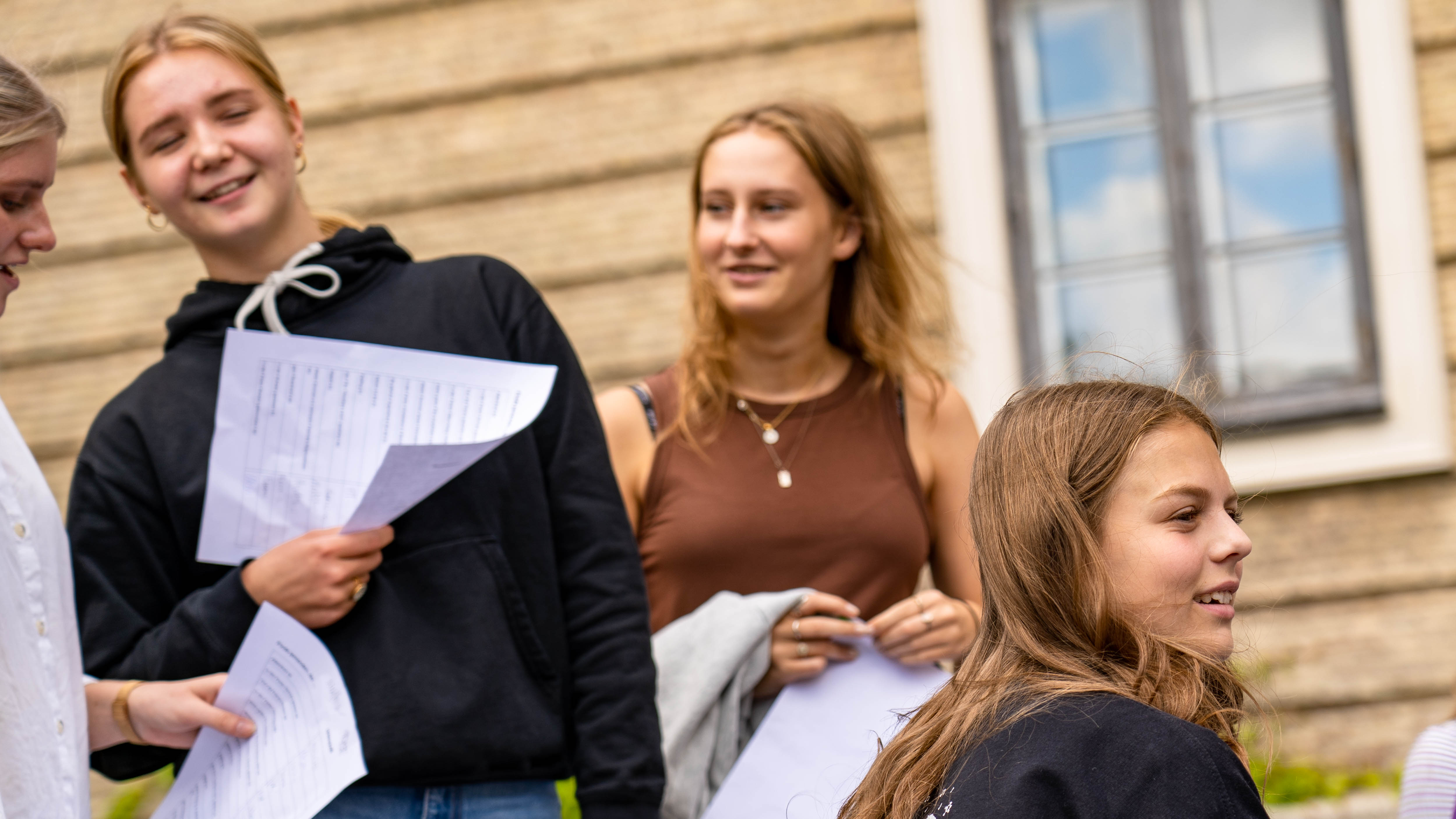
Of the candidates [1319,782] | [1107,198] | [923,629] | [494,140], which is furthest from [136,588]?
[1107,198]

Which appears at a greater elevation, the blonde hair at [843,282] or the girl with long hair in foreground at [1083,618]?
the blonde hair at [843,282]

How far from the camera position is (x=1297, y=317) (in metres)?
4.81

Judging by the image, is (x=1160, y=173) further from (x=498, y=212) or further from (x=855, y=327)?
(x=855, y=327)

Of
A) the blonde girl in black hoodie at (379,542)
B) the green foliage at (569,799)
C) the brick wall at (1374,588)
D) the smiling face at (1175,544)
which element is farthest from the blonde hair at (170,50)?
the brick wall at (1374,588)

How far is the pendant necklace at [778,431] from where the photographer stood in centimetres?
231

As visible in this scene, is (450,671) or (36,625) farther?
(450,671)

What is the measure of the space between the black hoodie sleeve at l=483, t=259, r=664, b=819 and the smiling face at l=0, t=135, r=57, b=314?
616mm

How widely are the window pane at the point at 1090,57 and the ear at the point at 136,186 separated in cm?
381

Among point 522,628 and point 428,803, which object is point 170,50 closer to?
point 522,628

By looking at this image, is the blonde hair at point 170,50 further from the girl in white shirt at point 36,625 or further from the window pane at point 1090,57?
the window pane at point 1090,57

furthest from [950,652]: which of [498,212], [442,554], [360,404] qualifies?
[498,212]

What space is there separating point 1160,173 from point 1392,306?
96 cm

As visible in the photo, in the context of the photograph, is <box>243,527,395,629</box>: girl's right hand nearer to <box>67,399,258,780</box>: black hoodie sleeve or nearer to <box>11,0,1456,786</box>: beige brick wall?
<box>67,399,258,780</box>: black hoodie sleeve

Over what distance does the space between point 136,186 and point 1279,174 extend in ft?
13.7
